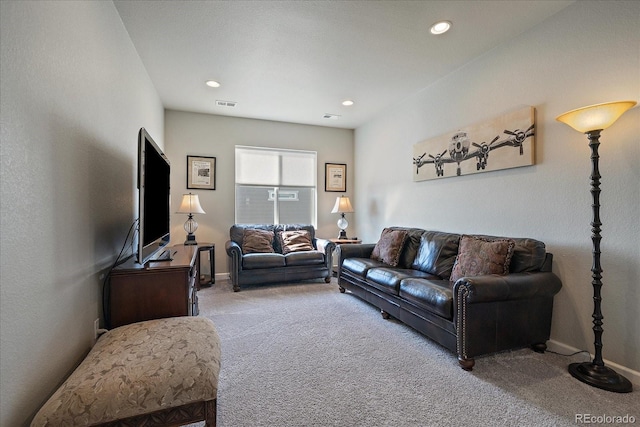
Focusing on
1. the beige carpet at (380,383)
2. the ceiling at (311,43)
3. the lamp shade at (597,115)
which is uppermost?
the ceiling at (311,43)

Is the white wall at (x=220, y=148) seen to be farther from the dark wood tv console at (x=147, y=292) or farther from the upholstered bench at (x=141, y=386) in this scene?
the upholstered bench at (x=141, y=386)

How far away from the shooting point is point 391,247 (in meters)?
3.52

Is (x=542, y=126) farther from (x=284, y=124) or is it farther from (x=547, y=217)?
(x=284, y=124)

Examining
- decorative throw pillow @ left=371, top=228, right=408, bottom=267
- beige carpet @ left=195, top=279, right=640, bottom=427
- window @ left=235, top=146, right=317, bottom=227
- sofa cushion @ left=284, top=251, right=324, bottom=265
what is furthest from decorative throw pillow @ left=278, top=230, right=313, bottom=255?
beige carpet @ left=195, top=279, right=640, bottom=427

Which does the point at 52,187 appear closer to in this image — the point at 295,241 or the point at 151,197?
the point at 151,197

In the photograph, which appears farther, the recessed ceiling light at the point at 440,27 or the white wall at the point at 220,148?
the white wall at the point at 220,148

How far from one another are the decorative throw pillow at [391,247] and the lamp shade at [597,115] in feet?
6.41

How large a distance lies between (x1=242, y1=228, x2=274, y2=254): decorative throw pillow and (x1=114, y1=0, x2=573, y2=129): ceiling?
6.41 ft

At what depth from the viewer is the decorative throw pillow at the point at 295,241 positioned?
4.52m

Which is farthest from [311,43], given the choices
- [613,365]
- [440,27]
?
[613,365]

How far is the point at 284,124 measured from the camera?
17.0ft

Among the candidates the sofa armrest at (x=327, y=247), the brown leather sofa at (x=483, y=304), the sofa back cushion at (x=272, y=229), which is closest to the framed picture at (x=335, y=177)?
the sofa back cushion at (x=272, y=229)

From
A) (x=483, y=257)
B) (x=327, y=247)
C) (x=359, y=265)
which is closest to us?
(x=483, y=257)

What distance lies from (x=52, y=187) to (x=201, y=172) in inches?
136
